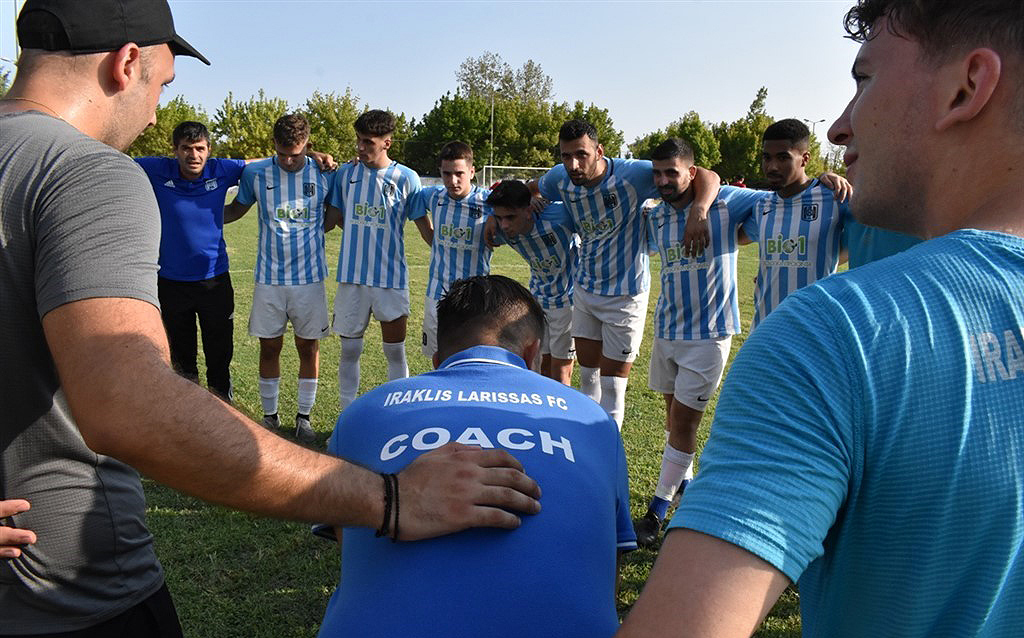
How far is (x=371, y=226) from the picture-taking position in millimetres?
6891

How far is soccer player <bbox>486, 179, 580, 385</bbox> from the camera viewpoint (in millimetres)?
6406

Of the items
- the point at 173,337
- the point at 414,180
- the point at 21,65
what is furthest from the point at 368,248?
the point at 21,65

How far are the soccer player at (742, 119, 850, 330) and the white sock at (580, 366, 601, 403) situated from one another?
6.15 feet

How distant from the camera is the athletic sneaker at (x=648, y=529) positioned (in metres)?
4.68

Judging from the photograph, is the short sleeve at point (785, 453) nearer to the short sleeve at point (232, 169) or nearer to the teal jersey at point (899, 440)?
the teal jersey at point (899, 440)

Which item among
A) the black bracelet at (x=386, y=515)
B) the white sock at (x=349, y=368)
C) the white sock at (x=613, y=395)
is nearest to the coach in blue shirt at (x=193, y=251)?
the white sock at (x=349, y=368)

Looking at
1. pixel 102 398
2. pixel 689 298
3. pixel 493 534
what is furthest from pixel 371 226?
pixel 102 398

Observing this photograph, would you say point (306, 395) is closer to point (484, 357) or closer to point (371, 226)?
point (371, 226)

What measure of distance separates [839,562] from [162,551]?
14.0 ft

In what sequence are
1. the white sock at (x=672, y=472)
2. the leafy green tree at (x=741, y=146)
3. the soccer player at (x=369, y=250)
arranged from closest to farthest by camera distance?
the white sock at (x=672, y=472) < the soccer player at (x=369, y=250) < the leafy green tree at (x=741, y=146)

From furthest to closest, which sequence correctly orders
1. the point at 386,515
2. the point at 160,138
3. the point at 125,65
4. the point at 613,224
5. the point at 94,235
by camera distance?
the point at 160,138 → the point at 613,224 → the point at 125,65 → the point at 386,515 → the point at 94,235

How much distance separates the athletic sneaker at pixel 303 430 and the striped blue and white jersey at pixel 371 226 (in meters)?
1.36

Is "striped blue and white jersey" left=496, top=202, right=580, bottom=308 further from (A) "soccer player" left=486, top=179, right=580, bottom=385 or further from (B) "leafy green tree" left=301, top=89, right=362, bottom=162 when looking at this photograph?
(B) "leafy green tree" left=301, top=89, right=362, bottom=162

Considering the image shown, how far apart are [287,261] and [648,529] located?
4.05 meters
